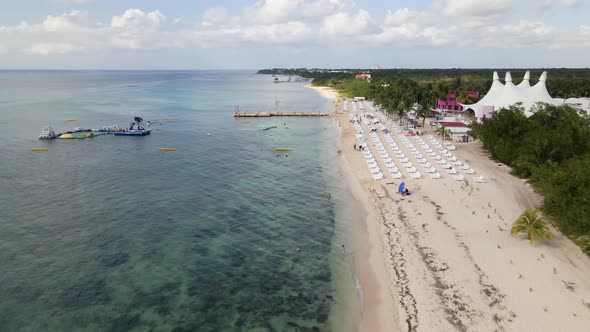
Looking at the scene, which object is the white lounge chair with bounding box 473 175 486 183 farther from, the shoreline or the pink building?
the pink building

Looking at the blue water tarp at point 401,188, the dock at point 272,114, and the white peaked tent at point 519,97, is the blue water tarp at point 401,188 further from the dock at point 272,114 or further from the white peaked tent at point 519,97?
the dock at point 272,114

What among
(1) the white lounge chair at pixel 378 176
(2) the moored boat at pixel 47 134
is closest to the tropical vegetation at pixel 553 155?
(1) the white lounge chair at pixel 378 176

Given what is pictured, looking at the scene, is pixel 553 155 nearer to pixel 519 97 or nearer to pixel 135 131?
pixel 519 97

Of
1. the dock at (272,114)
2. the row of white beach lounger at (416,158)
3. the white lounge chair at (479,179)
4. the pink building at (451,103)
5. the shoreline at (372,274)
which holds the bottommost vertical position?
the shoreline at (372,274)

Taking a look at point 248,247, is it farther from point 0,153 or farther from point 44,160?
point 0,153

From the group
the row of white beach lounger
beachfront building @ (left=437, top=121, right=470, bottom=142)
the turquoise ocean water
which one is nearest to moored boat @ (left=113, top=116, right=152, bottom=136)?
the turquoise ocean water

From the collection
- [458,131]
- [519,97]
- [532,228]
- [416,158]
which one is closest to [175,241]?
[532,228]

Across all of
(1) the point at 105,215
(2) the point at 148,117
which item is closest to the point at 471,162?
(1) the point at 105,215
